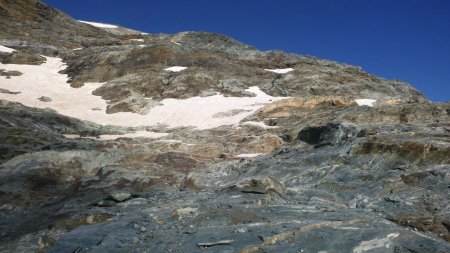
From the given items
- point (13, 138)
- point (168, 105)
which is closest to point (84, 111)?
point (168, 105)

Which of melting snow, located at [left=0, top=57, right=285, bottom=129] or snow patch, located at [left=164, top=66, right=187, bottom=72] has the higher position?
snow patch, located at [left=164, top=66, right=187, bottom=72]

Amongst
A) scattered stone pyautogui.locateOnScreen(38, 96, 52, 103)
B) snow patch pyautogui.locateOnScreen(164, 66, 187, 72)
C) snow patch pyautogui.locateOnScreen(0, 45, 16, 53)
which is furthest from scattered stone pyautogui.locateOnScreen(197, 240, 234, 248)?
snow patch pyautogui.locateOnScreen(0, 45, 16, 53)

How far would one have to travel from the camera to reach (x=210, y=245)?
1135 cm

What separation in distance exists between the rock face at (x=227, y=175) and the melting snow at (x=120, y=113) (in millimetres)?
371

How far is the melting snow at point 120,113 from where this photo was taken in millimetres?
39688

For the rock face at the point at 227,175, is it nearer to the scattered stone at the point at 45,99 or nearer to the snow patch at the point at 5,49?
the scattered stone at the point at 45,99

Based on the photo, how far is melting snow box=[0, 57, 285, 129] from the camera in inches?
1563

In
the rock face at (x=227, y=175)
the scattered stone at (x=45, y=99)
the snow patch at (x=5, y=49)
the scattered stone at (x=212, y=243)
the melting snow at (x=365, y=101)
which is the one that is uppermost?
the snow patch at (x=5, y=49)

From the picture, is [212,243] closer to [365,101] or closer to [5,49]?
[365,101]

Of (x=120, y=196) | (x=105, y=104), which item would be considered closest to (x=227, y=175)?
(x=120, y=196)

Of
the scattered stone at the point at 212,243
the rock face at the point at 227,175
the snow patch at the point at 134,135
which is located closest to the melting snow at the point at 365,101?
the rock face at the point at 227,175

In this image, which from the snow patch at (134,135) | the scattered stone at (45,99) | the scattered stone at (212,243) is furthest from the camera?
the scattered stone at (45,99)

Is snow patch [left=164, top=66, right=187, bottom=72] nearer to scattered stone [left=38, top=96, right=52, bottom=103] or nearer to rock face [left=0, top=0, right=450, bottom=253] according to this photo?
rock face [left=0, top=0, right=450, bottom=253]

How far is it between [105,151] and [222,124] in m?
13.9
